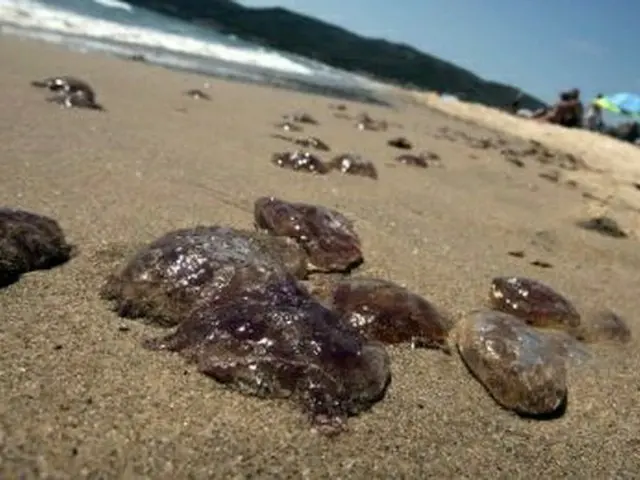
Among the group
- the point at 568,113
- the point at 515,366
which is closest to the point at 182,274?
the point at 515,366

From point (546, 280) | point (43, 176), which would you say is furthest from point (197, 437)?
point (546, 280)

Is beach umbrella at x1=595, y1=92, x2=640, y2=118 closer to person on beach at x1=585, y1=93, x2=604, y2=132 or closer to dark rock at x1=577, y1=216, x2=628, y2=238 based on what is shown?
person on beach at x1=585, y1=93, x2=604, y2=132

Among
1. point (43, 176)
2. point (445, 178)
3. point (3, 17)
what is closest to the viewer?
point (43, 176)

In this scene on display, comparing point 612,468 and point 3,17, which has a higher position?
point 612,468

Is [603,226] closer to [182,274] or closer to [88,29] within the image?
[182,274]

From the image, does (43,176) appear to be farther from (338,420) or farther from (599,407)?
(599,407)

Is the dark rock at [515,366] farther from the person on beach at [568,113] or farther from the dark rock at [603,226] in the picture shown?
the person on beach at [568,113]
